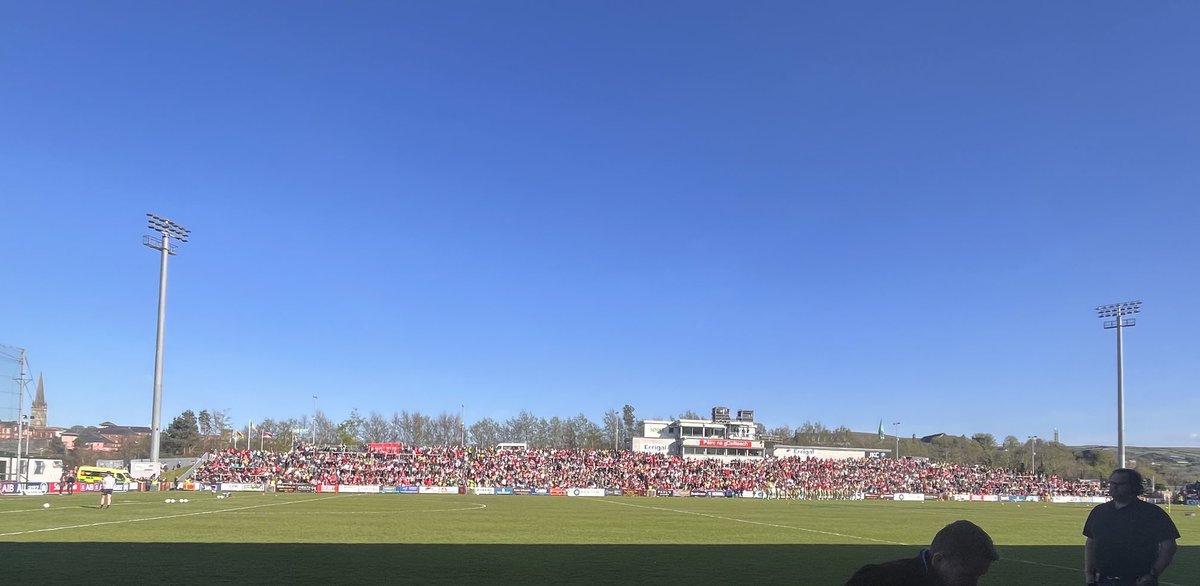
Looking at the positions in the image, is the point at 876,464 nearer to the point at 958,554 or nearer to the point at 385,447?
the point at 385,447

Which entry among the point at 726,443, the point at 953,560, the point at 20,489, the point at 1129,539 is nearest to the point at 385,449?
the point at 20,489

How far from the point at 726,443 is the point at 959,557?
112 m

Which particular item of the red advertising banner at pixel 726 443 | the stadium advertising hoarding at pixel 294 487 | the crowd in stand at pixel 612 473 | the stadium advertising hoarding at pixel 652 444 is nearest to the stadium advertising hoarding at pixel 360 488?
the crowd in stand at pixel 612 473

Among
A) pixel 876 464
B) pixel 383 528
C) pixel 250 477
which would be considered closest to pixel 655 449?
pixel 876 464

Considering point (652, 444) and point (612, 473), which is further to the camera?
point (652, 444)

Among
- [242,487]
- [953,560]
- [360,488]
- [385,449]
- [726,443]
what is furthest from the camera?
[726,443]

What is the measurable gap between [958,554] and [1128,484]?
5.06 m

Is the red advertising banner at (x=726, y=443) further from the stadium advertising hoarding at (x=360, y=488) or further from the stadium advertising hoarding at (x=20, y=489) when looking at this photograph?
the stadium advertising hoarding at (x=20, y=489)

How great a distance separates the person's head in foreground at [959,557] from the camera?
4.42 m

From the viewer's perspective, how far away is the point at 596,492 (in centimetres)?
7806

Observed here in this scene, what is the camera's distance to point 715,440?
11475cm

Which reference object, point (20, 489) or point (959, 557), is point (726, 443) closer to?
point (20, 489)

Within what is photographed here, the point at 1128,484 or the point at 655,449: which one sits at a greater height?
the point at 1128,484

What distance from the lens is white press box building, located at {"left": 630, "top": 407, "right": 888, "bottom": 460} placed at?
114688 mm
